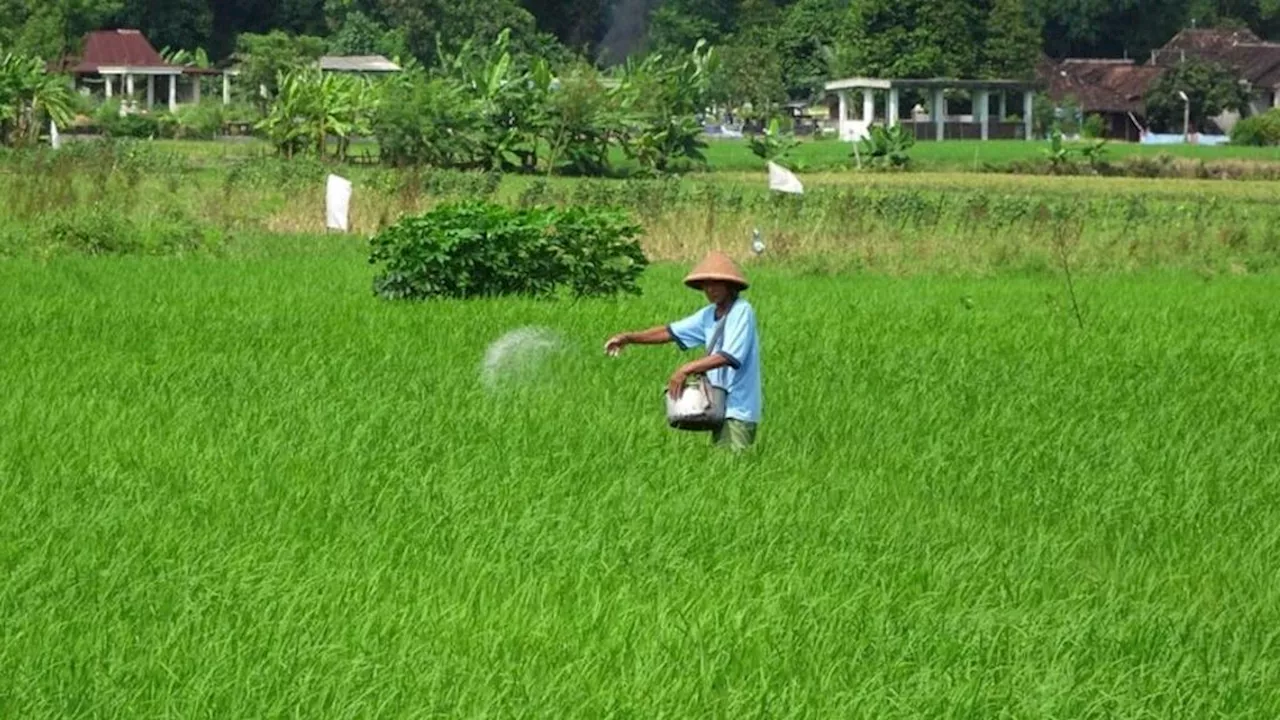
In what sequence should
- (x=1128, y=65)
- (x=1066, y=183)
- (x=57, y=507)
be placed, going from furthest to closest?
(x=1128, y=65) → (x=1066, y=183) → (x=57, y=507)

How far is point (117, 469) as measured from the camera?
24.9 ft

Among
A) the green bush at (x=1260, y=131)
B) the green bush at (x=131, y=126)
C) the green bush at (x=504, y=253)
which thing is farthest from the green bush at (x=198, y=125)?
the green bush at (x=504, y=253)

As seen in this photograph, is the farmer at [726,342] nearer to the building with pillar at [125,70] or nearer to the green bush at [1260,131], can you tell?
the green bush at [1260,131]

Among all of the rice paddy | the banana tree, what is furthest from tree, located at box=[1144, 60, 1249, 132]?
the rice paddy

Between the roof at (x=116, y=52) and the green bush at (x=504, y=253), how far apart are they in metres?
49.6

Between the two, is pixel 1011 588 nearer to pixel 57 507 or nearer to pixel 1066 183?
pixel 57 507

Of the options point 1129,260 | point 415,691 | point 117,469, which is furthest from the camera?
point 1129,260

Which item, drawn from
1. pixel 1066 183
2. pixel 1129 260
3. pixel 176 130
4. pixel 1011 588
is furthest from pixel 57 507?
pixel 176 130

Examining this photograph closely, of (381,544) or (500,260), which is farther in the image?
(500,260)

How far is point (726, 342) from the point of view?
25.4ft

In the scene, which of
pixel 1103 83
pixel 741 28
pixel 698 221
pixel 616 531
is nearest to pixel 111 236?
pixel 698 221

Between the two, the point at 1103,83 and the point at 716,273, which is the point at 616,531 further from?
the point at 1103,83

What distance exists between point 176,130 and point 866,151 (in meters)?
14.8

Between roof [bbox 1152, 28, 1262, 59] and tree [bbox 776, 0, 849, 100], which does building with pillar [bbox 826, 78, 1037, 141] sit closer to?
roof [bbox 1152, 28, 1262, 59]
